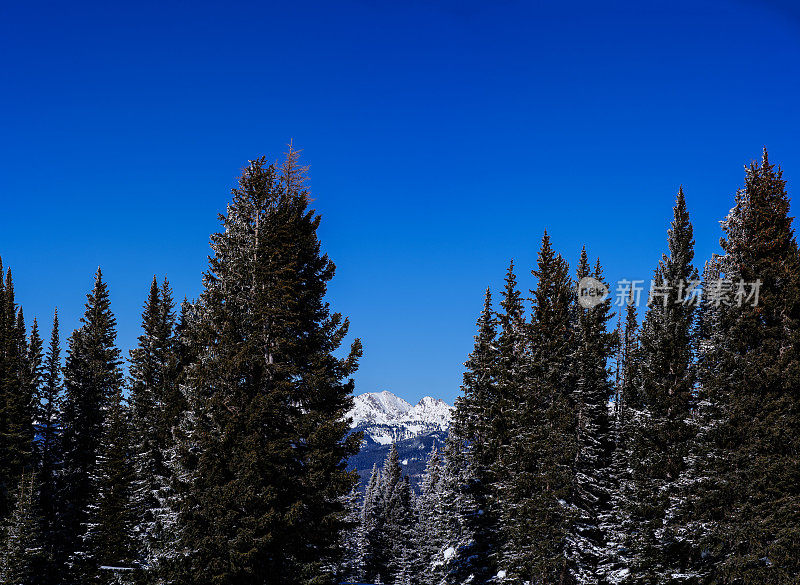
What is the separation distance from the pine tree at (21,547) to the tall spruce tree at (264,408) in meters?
30.4

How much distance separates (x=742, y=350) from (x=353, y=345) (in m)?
19.8

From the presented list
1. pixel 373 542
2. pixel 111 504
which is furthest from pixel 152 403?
pixel 373 542

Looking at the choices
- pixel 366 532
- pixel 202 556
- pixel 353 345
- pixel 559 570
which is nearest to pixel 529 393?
pixel 559 570

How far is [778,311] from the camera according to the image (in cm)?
3092

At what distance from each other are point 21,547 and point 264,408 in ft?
114

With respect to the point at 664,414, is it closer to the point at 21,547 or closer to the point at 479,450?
the point at 479,450

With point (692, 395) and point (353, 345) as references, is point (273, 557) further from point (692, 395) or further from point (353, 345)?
point (692, 395)

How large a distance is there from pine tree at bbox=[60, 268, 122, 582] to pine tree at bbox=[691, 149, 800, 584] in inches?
2032

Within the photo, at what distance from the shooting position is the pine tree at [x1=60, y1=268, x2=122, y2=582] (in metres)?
58.8

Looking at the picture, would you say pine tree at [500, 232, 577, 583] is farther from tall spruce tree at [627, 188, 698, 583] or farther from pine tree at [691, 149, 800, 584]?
pine tree at [691, 149, 800, 584]

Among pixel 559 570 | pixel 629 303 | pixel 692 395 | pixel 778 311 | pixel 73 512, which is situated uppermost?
pixel 629 303

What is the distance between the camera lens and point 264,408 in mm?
22109

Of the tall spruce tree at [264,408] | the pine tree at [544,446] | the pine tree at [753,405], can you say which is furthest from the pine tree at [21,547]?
the pine tree at [753,405]

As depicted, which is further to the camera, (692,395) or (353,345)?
(692,395)
